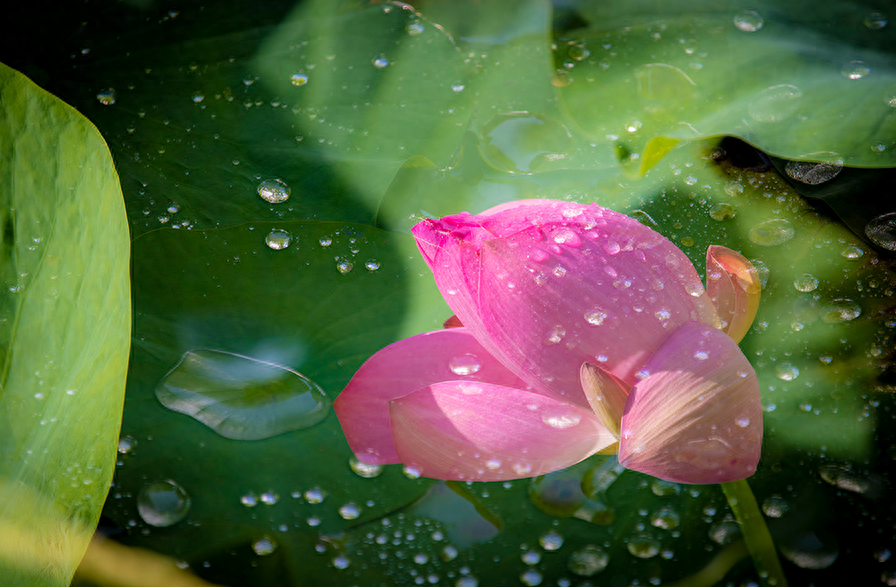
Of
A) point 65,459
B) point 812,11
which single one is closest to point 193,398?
point 65,459

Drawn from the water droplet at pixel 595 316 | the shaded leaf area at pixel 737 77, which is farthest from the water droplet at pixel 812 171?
the water droplet at pixel 595 316

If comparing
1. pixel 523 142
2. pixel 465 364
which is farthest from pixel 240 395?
pixel 523 142

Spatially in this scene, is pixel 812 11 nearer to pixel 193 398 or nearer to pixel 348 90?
pixel 348 90

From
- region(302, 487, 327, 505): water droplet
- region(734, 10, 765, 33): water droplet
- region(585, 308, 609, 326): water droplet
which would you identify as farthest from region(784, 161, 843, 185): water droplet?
region(302, 487, 327, 505): water droplet

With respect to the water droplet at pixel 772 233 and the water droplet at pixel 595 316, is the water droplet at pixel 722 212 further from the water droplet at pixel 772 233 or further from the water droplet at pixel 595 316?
the water droplet at pixel 595 316

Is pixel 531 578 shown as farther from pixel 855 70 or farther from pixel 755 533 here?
pixel 855 70
